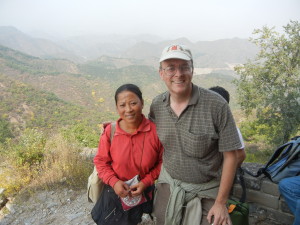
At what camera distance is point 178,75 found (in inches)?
53.9

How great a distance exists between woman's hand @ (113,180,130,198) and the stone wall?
1.31m

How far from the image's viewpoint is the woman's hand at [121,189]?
1.56m

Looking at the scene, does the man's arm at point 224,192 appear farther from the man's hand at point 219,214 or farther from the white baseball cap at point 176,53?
the white baseball cap at point 176,53

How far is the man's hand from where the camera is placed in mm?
1370

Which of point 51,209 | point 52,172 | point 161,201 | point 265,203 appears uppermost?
point 161,201

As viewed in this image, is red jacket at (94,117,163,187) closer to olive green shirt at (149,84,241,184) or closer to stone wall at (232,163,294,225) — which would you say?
olive green shirt at (149,84,241,184)

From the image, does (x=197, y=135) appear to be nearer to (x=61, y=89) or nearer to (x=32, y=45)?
(x=61, y=89)

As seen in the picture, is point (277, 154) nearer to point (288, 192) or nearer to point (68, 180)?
point (288, 192)

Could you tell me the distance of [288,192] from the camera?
171 cm

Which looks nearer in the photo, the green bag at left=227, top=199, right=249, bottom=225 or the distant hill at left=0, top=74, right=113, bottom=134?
the green bag at left=227, top=199, right=249, bottom=225

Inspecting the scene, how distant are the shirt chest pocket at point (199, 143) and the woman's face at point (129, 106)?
15.2 inches

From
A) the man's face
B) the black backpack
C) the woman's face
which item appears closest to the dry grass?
the woman's face

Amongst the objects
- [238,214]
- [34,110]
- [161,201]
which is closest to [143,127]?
[161,201]

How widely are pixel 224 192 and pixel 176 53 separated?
2.80ft
